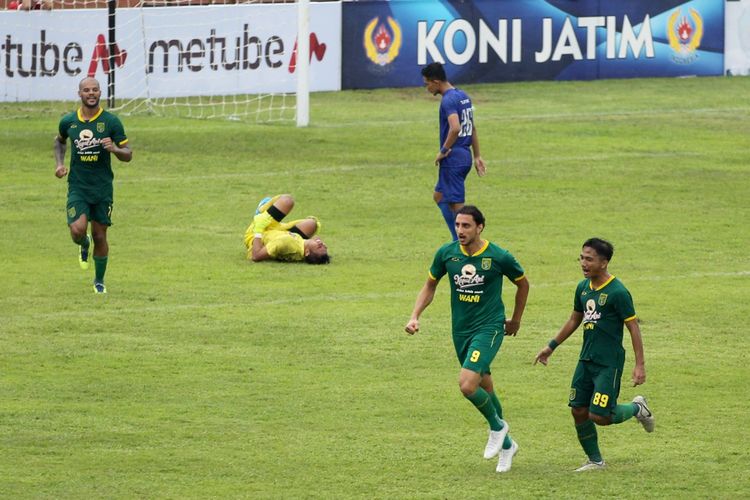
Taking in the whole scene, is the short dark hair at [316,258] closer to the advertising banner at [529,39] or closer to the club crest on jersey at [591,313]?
the club crest on jersey at [591,313]

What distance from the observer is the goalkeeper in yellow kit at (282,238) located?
61.2ft

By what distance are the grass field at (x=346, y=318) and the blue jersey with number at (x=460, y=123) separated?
4.73ft

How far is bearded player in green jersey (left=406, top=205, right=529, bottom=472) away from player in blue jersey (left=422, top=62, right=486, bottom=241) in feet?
23.6

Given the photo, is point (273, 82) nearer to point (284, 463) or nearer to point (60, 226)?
point (60, 226)

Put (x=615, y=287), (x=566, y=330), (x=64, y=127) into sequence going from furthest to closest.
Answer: (x=64, y=127)
(x=566, y=330)
(x=615, y=287)

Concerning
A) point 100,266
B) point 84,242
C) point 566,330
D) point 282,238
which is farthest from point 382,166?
point 566,330

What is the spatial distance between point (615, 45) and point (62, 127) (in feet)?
75.0

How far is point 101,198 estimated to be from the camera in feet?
54.3

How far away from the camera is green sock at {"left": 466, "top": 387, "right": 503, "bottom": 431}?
1062cm

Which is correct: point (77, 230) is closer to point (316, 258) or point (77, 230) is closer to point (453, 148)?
point (316, 258)

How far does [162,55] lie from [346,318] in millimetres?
17455

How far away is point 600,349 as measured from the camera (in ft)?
34.2

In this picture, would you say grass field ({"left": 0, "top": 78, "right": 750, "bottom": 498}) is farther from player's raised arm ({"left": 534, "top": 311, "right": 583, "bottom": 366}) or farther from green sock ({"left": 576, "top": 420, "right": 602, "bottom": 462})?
player's raised arm ({"left": 534, "top": 311, "right": 583, "bottom": 366})

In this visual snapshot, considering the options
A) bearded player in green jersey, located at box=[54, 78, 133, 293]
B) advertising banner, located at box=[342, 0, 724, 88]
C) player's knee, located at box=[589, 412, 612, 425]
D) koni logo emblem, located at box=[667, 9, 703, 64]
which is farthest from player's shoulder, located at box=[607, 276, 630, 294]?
koni logo emblem, located at box=[667, 9, 703, 64]
